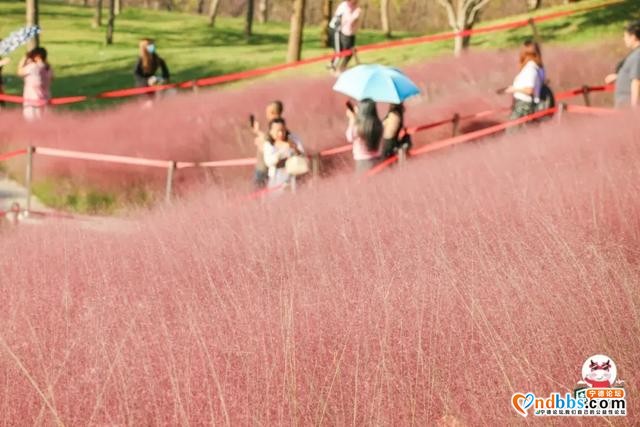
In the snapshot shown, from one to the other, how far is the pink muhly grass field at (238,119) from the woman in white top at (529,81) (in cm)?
286

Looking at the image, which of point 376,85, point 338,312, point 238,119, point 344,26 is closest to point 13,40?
point 238,119

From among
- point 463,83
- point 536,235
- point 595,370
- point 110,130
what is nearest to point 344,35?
point 463,83

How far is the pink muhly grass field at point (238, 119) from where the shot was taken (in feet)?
44.3

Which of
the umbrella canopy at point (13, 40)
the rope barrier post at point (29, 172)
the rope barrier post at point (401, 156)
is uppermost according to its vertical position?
the umbrella canopy at point (13, 40)

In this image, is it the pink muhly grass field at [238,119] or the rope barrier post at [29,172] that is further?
the pink muhly grass field at [238,119]

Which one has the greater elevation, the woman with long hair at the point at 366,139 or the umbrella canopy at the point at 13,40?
the umbrella canopy at the point at 13,40

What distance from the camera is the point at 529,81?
33.7 ft

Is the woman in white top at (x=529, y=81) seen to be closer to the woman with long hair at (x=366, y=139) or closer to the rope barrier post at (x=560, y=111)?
the rope barrier post at (x=560, y=111)

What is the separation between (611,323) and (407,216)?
172 cm

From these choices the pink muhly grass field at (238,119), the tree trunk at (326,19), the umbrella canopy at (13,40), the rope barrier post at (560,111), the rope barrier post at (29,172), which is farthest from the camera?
the tree trunk at (326,19)

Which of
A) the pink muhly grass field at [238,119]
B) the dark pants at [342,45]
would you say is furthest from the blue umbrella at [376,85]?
the dark pants at [342,45]

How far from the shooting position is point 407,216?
538 centimetres

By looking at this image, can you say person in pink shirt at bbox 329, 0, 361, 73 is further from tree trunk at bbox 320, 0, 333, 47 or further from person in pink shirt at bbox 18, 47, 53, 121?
tree trunk at bbox 320, 0, 333, 47

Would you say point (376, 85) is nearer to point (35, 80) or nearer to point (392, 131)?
point (392, 131)
